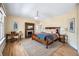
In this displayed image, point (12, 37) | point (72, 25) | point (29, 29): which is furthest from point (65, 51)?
point (12, 37)

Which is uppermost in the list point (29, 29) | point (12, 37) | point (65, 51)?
point (29, 29)

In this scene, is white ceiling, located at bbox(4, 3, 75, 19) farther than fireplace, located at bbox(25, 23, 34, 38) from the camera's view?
No

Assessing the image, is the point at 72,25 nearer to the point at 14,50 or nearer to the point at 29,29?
the point at 29,29

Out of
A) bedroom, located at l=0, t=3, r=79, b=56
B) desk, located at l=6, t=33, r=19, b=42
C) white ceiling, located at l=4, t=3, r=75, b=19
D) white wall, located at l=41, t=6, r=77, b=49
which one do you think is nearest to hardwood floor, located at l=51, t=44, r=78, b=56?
bedroom, located at l=0, t=3, r=79, b=56

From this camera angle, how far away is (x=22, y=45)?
2.29m

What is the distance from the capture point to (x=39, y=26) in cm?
229

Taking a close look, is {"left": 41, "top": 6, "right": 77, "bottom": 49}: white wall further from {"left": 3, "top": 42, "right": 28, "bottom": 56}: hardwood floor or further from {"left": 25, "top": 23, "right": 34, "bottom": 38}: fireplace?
{"left": 3, "top": 42, "right": 28, "bottom": 56}: hardwood floor

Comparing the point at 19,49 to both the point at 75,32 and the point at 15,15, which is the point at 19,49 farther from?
the point at 75,32

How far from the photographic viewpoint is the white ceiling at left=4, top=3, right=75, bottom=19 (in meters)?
2.06

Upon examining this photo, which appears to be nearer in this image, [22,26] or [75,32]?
[75,32]

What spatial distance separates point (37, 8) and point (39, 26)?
0.46 meters

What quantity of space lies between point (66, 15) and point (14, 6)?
4.13 ft

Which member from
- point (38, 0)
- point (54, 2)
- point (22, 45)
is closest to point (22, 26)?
point (22, 45)

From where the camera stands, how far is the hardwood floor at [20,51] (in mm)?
2100
